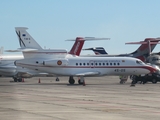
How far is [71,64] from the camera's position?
5294cm

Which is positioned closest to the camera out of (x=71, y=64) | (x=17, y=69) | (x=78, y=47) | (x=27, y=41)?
(x=71, y=64)

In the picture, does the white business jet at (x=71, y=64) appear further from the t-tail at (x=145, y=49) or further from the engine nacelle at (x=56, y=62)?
the t-tail at (x=145, y=49)

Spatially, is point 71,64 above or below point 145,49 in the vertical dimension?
above

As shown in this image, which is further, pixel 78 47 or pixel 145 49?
pixel 145 49

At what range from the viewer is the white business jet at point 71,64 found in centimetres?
5241

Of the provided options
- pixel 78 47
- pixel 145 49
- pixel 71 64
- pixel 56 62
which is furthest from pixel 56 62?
pixel 145 49

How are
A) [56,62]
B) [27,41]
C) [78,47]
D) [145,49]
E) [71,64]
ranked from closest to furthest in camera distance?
[56,62]
[71,64]
[27,41]
[78,47]
[145,49]

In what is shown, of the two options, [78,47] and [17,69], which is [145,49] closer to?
[78,47]

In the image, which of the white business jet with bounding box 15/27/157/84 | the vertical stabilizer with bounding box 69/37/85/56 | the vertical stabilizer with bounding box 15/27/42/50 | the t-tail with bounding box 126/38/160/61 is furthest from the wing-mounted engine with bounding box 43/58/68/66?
the t-tail with bounding box 126/38/160/61

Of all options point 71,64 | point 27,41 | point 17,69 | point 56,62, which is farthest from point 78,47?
point 56,62

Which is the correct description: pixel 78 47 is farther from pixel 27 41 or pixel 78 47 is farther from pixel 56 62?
pixel 56 62

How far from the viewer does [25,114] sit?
1894cm

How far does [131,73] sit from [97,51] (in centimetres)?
8340

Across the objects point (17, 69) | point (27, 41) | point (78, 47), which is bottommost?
point (17, 69)
